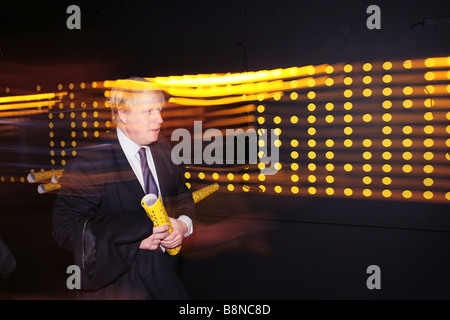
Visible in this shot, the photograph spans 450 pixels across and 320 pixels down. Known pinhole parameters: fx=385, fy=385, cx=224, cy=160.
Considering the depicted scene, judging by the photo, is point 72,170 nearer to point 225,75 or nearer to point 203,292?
point 225,75

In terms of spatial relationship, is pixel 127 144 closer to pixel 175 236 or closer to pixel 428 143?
pixel 175 236

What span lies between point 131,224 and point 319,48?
1318 millimetres

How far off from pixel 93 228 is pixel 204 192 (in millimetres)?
866

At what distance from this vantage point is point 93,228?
1.25 metres

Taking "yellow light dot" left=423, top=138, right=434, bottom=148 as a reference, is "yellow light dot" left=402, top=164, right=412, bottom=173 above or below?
below

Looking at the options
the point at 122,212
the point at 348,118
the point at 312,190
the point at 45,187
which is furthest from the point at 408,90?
the point at 45,187

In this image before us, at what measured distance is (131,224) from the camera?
1.27 meters

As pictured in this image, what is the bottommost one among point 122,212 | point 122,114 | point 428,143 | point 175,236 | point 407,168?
point 175,236

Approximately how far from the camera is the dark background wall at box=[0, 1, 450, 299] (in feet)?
6.12

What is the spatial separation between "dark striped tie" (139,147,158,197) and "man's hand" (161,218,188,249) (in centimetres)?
14

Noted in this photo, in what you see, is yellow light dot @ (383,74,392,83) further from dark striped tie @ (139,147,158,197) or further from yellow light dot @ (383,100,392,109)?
dark striped tie @ (139,147,158,197)

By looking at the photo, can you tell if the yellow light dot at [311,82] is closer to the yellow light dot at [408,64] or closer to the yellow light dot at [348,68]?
the yellow light dot at [348,68]

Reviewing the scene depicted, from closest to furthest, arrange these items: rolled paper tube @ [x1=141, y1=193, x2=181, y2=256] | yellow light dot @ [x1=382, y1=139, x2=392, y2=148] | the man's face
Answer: rolled paper tube @ [x1=141, y1=193, x2=181, y2=256] < the man's face < yellow light dot @ [x1=382, y1=139, x2=392, y2=148]

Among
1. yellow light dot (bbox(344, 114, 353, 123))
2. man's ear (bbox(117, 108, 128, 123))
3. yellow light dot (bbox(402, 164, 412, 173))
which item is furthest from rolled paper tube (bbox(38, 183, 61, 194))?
yellow light dot (bbox(402, 164, 412, 173))
